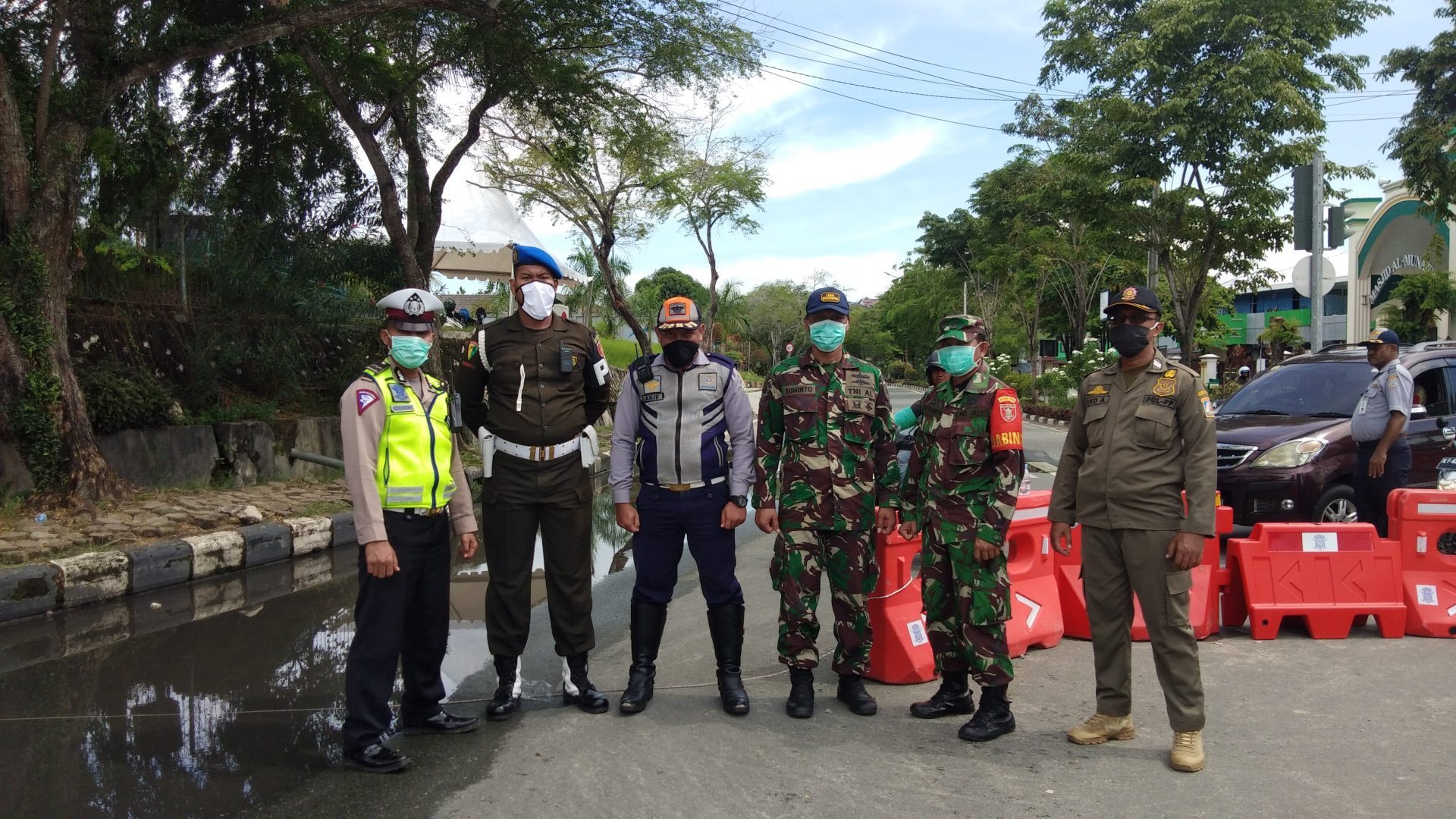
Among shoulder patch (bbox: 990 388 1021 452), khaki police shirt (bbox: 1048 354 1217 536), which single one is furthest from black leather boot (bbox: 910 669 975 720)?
shoulder patch (bbox: 990 388 1021 452)

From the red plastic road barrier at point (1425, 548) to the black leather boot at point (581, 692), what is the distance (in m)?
4.76

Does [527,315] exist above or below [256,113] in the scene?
below

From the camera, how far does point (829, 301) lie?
4398 millimetres

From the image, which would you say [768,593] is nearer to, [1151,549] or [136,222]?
[1151,549]

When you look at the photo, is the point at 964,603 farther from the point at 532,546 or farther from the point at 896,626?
the point at 532,546

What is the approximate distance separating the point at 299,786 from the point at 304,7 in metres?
9.09

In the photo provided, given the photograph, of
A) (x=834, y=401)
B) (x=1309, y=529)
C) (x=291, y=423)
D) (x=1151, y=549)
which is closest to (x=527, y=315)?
(x=834, y=401)

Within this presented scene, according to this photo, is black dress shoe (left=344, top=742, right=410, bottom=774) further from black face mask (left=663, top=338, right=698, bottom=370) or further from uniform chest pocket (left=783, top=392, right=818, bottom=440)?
uniform chest pocket (left=783, top=392, right=818, bottom=440)

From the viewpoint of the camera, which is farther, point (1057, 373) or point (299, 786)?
point (1057, 373)

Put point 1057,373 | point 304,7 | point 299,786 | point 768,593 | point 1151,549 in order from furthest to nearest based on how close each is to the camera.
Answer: point 1057,373
point 304,7
point 768,593
point 1151,549
point 299,786

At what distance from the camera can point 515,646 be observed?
4.34 m

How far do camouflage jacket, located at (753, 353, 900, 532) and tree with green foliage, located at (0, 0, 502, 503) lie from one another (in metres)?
7.02

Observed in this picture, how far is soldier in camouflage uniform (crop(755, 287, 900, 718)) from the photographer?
4.31m

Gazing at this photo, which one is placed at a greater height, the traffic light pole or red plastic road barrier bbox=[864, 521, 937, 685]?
the traffic light pole
